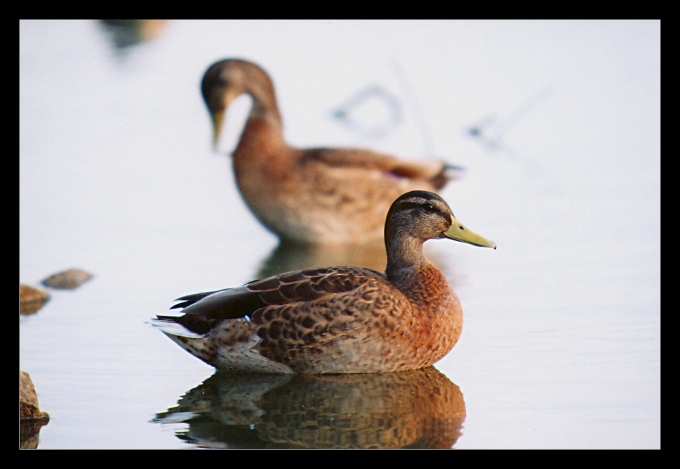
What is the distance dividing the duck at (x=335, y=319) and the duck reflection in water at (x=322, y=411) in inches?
3.1

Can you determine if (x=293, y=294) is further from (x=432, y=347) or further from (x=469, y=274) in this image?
(x=469, y=274)

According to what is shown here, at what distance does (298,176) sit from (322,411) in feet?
9.51

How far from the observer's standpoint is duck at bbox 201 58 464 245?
6.89m

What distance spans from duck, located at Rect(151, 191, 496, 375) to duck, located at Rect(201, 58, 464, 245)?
1987 mm

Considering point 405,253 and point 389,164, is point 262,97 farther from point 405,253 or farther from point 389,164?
point 405,253

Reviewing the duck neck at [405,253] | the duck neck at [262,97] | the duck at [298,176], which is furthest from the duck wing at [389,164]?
the duck neck at [405,253]

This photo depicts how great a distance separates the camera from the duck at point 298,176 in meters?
6.89

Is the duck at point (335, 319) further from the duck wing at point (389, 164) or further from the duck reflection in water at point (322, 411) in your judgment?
the duck wing at point (389, 164)

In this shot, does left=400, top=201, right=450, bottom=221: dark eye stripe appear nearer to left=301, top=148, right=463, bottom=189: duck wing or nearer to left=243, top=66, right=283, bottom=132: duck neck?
left=301, top=148, right=463, bottom=189: duck wing

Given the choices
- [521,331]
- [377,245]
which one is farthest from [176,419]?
[377,245]

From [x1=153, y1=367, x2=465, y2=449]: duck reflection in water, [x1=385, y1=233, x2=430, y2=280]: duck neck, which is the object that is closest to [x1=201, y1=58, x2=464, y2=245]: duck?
[x1=385, y1=233, x2=430, y2=280]: duck neck

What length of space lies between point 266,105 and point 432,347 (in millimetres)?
3052

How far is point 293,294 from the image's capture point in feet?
15.4

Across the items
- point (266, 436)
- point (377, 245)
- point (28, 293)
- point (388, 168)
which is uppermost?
point (388, 168)
